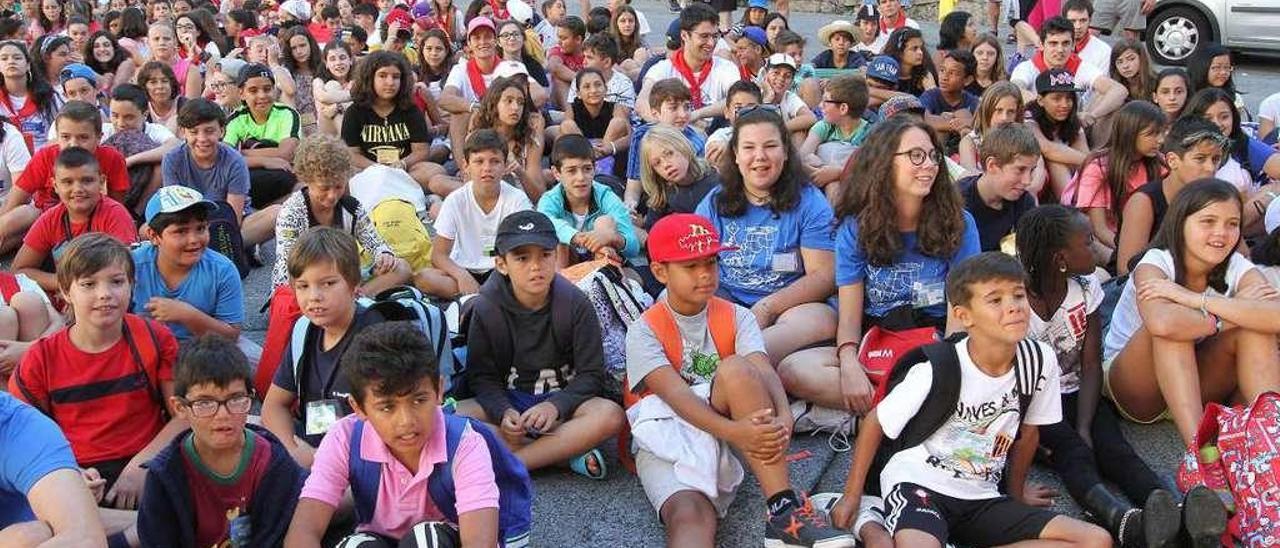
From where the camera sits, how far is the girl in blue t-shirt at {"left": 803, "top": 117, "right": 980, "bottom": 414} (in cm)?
425

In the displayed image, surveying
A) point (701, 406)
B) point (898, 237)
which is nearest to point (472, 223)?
point (898, 237)

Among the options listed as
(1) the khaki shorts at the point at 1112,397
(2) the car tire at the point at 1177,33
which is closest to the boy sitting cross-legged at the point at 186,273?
(1) the khaki shorts at the point at 1112,397

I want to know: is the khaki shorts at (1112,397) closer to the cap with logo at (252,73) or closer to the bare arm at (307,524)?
the bare arm at (307,524)

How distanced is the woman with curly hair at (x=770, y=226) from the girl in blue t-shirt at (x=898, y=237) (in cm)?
23

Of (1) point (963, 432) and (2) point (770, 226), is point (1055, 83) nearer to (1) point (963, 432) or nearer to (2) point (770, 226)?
(2) point (770, 226)

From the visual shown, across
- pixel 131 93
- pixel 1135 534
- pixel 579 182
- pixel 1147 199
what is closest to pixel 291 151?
pixel 131 93

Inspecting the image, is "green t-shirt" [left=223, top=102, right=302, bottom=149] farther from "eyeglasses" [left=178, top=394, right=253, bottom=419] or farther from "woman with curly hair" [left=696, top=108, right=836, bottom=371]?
"eyeglasses" [left=178, top=394, right=253, bottom=419]

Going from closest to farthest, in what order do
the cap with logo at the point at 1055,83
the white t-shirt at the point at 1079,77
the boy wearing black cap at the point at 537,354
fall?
the boy wearing black cap at the point at 537,354
the cap with logo at the point at 1055,83
the white t-shirt at the point at 1079,77

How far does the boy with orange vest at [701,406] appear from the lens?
11.1 feet

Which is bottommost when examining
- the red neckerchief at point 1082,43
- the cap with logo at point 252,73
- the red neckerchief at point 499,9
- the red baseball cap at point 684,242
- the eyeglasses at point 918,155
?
the red baseball cap at point 684,242

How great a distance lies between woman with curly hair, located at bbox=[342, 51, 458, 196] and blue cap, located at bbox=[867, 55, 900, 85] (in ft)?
10.3

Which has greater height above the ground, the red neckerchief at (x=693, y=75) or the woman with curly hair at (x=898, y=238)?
the red neckerchief at (x=693, y=75)

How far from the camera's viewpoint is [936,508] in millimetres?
3230

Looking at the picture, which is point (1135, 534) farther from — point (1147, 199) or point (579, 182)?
point (579, 182)
